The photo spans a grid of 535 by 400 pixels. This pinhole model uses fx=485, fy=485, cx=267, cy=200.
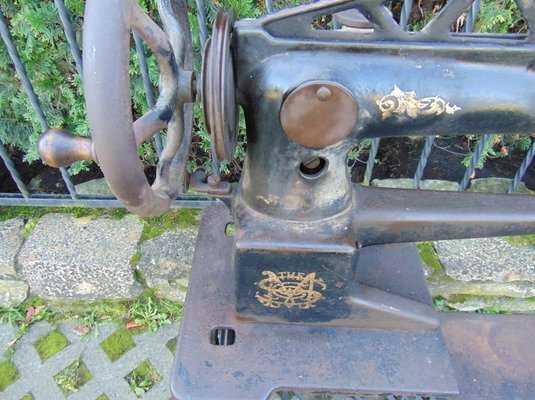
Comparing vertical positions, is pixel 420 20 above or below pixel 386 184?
above

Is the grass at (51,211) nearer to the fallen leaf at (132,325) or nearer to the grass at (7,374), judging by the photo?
the fallen leaf at (132,325)

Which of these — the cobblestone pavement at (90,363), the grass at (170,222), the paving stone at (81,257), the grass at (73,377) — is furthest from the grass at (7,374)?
the grass at (170,222)

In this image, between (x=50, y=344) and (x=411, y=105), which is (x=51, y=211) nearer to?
(x=50, y=344)

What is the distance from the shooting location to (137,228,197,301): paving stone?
5.91ft

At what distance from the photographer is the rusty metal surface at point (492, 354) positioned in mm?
1128

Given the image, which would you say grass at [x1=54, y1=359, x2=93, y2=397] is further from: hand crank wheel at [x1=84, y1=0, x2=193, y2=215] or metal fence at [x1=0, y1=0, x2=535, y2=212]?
hand crank wheel at [x1=84, y1=0, x2=193, y2=215]

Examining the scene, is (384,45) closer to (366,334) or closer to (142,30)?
(142,30)

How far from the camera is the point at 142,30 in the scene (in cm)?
68

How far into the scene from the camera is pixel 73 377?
177cm

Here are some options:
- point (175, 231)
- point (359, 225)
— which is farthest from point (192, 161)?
point (359, 225)

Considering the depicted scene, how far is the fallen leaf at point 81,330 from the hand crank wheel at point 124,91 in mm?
1307

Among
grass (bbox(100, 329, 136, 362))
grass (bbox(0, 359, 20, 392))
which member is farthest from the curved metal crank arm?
grass (bbox(0, 359, 20, 392))

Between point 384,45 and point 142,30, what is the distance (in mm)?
389

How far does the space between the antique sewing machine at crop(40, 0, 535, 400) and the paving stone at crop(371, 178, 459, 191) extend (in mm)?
590
